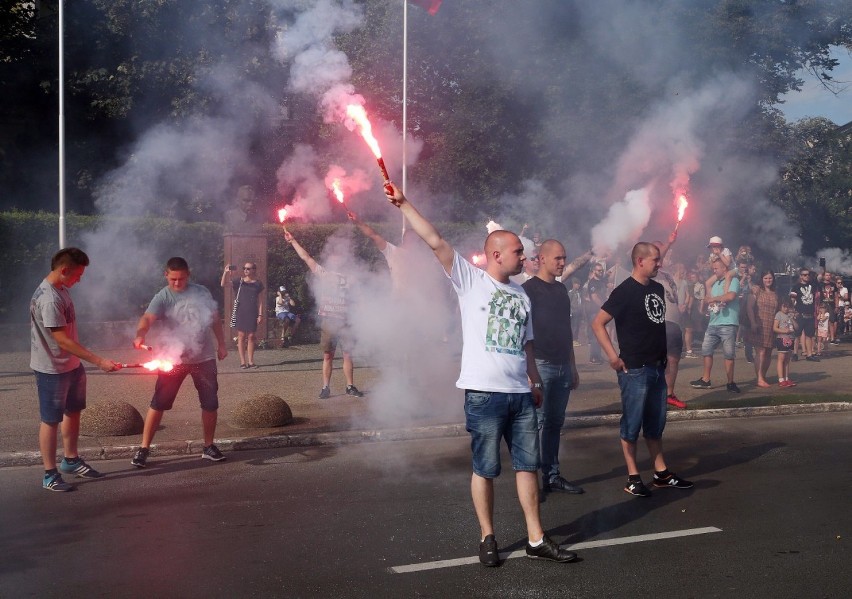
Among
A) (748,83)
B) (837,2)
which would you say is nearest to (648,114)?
(748,83)

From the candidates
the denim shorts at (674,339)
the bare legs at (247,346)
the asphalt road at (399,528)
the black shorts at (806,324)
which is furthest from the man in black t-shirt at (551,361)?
the black shorts at (806,324)

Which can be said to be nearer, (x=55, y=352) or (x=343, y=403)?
(x=55, y=352)

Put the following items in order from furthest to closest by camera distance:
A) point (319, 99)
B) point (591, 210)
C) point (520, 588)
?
point (591, 210)
point (319, 99)
point (520, 588)

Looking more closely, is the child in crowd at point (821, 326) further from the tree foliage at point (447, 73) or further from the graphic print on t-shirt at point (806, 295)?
the tree foliage at point (447, 73)

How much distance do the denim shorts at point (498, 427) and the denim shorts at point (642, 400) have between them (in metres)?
1.61

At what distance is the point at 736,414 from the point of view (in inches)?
396

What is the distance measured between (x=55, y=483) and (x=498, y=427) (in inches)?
143

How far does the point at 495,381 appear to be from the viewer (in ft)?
16.0

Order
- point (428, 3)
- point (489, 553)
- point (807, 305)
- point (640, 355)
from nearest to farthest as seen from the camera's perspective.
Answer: point (489, 553) → point (640, 355) → point (428, 3) → point (807, 305)

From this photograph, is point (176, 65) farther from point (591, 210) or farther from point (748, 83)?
point (748, 83)

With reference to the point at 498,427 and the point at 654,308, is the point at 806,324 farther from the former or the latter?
the point at 498,427

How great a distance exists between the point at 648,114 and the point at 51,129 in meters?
15.1

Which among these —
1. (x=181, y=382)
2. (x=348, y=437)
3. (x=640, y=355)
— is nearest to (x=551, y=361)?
(x=640, y=355)

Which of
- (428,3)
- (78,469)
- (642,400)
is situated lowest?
(78,469)
